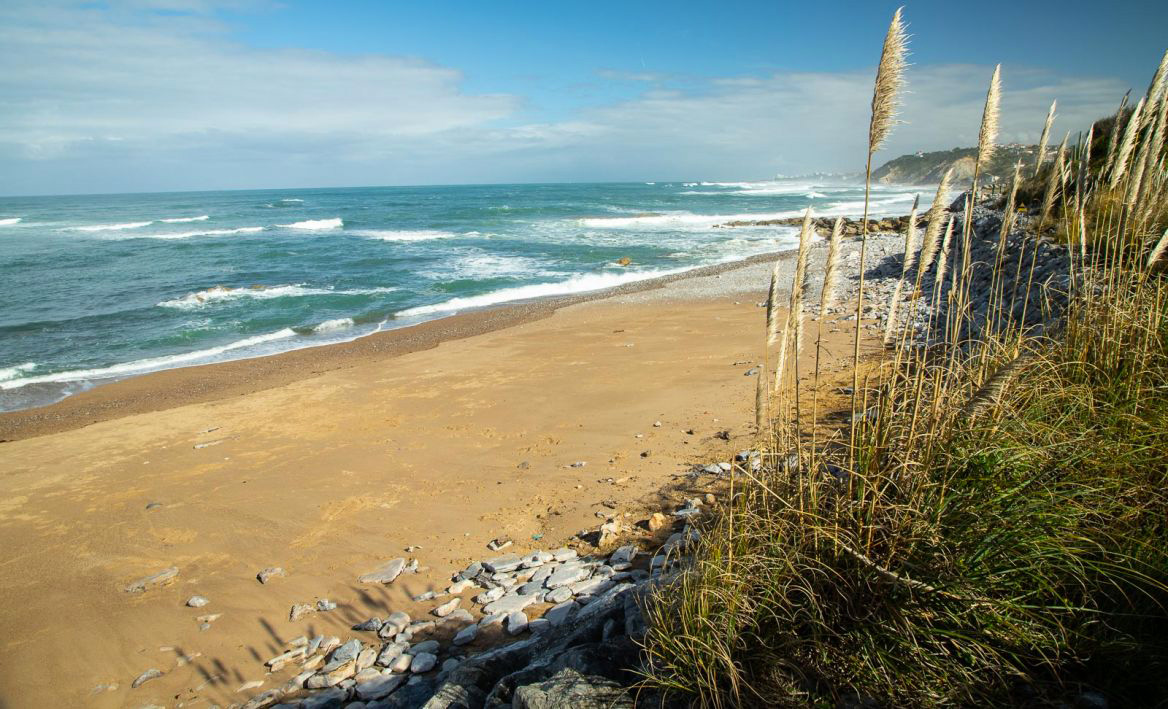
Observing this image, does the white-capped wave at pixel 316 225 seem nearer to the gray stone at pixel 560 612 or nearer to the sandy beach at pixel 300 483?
the sandy beach at pixel 300 483

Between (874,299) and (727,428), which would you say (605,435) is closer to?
(727,428)

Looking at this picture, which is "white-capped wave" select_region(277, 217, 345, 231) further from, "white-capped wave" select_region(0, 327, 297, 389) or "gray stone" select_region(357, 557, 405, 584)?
"gray stone" select_region(357, 557, 405, 584)

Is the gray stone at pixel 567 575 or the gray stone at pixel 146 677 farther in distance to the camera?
the gray stone at pixel 567 575

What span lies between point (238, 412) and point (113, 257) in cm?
2594

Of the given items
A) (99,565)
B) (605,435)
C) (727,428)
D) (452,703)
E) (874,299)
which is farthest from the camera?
(874,299)

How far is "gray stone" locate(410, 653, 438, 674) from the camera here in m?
3.90

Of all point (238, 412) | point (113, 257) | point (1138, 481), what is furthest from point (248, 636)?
point (113, 257)

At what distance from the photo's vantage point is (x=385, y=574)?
514 centimetres

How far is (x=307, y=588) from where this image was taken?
5.14 m

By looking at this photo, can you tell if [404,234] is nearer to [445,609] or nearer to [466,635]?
[445,609]

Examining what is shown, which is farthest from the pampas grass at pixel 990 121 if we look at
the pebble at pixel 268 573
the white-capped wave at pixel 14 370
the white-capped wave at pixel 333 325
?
the white-capped wave at pixel 14 370

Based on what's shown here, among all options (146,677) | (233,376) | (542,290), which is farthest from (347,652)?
(542,290)

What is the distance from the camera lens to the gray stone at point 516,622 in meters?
4.09

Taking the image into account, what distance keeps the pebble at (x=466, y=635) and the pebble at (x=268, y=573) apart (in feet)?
7.05
